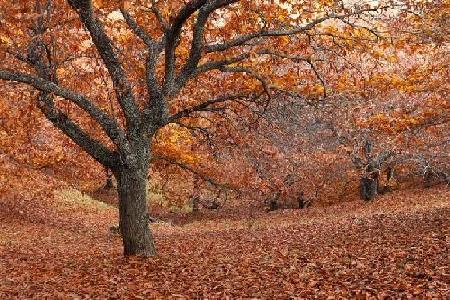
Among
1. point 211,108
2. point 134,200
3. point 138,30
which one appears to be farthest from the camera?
point 211,108

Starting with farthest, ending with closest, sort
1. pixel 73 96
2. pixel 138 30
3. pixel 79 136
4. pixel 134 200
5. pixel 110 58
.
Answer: pixel 138 30 → pixel 79 136 → pixel 134 200 → pixel 110 58 → pixel 73 96

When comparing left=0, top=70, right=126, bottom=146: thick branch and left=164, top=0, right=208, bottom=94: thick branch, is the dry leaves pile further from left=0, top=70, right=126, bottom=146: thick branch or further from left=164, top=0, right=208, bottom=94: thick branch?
left=164, top=0, right=208, bottom=94: thick branch

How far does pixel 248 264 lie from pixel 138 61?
6.48 metres

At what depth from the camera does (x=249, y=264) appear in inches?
521

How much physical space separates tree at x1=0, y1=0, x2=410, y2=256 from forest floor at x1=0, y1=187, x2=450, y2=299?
1.82m

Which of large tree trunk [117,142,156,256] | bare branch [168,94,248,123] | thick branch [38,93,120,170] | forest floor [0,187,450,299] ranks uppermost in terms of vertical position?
bare branch [168,94,248,123]

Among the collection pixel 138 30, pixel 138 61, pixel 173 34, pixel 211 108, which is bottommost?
pixel 211 108

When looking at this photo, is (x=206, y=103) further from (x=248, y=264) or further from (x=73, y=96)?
(x=248, y=264)

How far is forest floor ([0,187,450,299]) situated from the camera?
1014cm

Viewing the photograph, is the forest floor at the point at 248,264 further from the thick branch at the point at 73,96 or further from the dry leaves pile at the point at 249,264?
the thick branch at the point at 73,96

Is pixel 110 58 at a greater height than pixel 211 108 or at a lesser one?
greater

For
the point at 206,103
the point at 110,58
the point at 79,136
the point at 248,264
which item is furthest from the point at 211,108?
the point at 248,264

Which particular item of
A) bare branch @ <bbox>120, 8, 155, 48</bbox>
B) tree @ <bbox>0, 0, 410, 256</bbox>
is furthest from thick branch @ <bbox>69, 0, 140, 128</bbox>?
bare branch @ <bbox>120, 8, 155, 48</bbox>

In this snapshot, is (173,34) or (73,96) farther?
(73,96)
